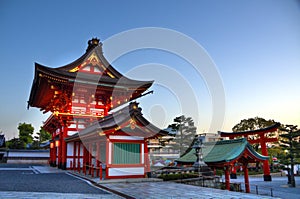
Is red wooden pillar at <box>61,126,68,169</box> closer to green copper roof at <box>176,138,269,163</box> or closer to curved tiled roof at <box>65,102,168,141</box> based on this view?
curved tiled roof at <box>65,102,168,141</box>

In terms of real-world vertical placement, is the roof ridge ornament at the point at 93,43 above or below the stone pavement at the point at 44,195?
above

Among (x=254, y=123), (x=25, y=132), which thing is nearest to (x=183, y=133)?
(x=254, y=123)

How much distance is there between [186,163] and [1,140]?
3792 centimetres

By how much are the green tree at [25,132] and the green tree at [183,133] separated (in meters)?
32.6

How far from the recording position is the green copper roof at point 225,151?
11.5 m

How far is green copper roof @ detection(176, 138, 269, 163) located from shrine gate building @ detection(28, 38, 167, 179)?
9.50ft

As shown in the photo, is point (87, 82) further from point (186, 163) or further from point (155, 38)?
point (186, 163)

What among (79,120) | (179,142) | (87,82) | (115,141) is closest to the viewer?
(115,141)

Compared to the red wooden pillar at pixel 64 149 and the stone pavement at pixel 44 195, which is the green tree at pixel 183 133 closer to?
the red wooden pillar at pixel 64 149

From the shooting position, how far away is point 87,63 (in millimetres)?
19625

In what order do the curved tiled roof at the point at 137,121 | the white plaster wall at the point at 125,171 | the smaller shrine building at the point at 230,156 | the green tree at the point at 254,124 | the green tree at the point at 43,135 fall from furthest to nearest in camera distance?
the green tree at the point at 43,135 < the green tree at the point at 254,124 < the white plaster wall at the point at 125,171 < the curved tiled roof at the point at 137,121 < the smaller shrine building at the point at 230,156

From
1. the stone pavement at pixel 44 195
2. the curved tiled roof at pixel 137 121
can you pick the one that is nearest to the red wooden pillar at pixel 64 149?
the curved tiled roof at pixel 137 121

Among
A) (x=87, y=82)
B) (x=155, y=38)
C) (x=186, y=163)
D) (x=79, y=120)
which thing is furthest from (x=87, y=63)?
(x=186, y=163)

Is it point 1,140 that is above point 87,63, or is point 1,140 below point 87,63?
below
